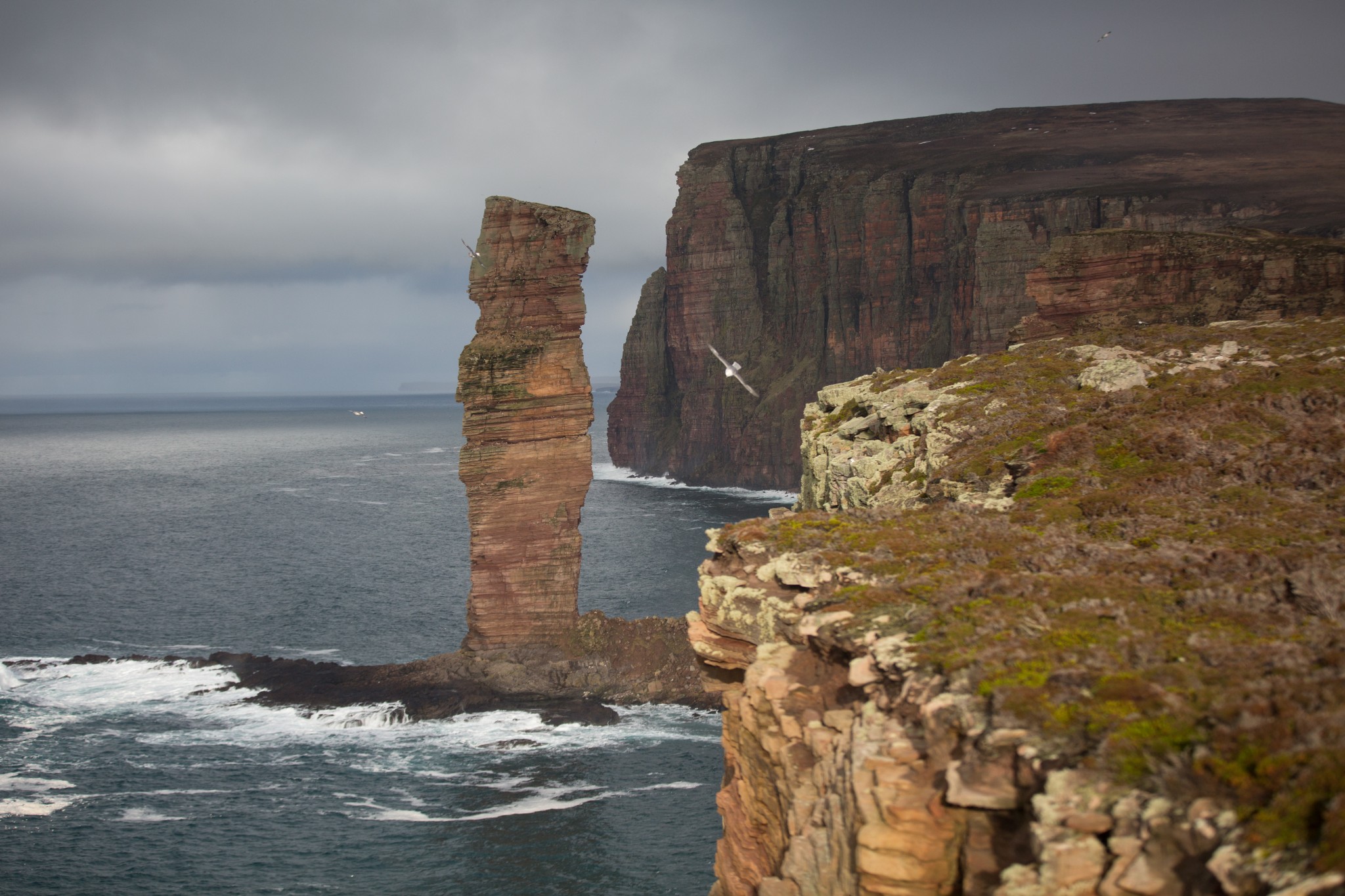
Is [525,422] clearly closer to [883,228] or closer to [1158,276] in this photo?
[1158,276]

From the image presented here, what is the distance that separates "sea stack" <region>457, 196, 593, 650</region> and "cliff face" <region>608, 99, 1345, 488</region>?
3287 inches

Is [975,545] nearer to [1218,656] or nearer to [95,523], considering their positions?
[1218,656]

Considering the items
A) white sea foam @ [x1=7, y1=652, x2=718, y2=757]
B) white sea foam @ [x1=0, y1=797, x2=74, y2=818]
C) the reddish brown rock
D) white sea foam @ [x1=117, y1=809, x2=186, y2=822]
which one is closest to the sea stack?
white sea foam @ [x1=7, y1=652, x2=718, y2=757]

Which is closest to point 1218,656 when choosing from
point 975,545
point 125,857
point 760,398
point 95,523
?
point 975,545

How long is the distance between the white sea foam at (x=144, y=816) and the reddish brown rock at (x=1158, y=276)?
124ft

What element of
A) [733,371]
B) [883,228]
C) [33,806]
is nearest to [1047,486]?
[33,806]

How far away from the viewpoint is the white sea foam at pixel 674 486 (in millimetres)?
157750

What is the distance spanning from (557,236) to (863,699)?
168 ft

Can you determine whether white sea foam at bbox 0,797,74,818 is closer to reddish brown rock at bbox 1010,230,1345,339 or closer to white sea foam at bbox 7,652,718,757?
white sea foam at bbox 7,652,718,757

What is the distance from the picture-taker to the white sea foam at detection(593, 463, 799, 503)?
158 meters

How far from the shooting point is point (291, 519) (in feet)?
410

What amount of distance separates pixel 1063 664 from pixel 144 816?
42.9 meters

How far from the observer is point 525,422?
6178 centimetres

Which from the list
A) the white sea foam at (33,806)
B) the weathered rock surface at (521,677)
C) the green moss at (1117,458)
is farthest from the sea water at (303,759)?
the green moss at (1117,458)
